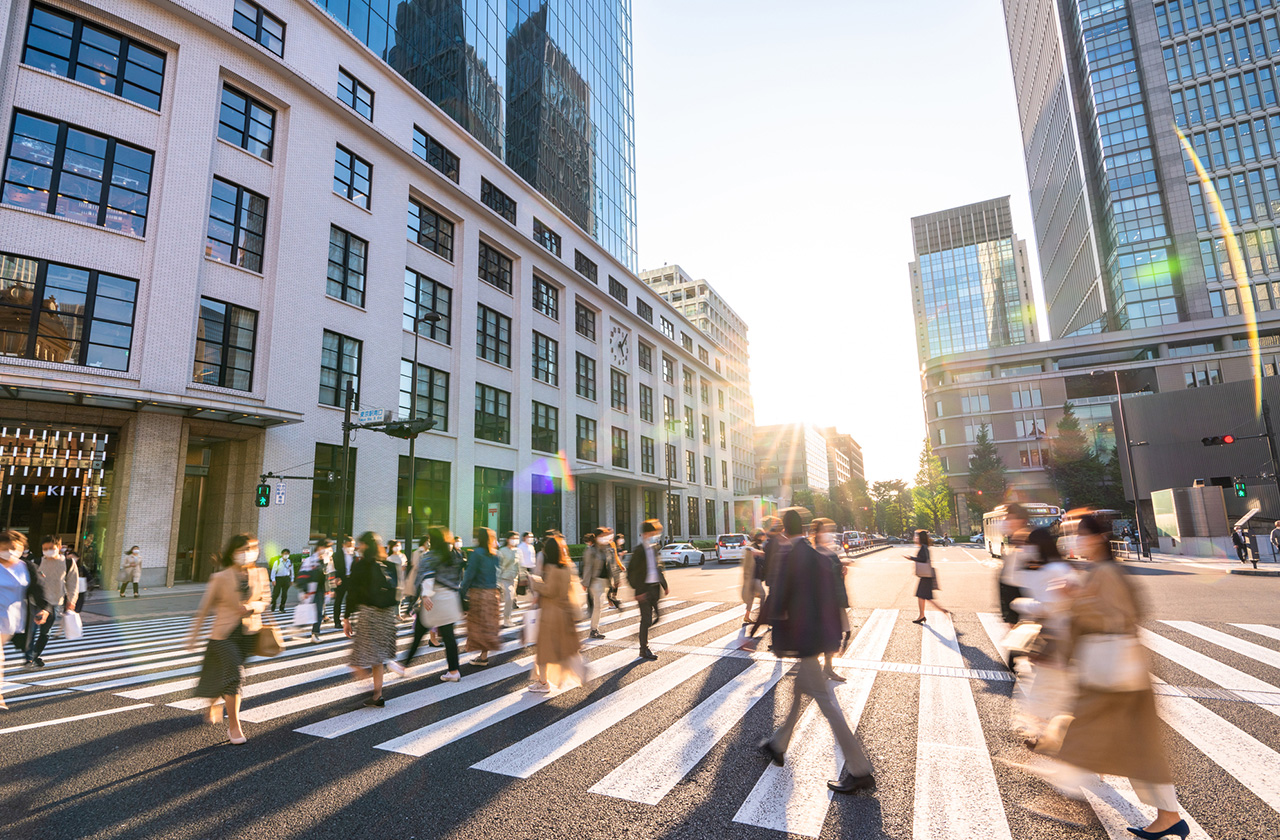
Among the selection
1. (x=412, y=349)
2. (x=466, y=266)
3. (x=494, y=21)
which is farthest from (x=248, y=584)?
(x=494, y=21)

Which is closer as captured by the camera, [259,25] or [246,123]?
[246,123]

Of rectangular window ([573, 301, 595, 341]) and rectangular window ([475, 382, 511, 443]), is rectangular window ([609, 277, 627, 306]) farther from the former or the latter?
rectangular window ([475, 382, 511, 443])

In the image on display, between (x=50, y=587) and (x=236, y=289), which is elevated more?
(x=236, y=289)

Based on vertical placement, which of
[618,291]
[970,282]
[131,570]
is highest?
[970,282]

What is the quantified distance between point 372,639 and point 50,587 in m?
7.17

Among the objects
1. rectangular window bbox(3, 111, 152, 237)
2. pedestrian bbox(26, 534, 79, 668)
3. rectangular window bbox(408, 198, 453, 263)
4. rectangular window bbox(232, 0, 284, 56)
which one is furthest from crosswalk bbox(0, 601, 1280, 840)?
rectangular window bbox(408, 198, 453, 263)

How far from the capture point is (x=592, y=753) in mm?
5008

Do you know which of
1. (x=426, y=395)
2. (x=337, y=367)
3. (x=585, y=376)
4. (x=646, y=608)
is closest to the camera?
(x=646, y=608)

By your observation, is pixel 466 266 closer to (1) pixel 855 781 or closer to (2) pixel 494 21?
(2) pixel 494 21

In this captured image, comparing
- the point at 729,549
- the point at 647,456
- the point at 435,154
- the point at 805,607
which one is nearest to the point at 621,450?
the point at 647,456

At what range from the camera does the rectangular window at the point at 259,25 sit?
72.3ft

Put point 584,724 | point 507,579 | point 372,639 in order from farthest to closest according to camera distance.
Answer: point 507,579
point 372,639
point 584,724

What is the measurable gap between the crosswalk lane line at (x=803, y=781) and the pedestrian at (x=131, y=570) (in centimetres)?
1964

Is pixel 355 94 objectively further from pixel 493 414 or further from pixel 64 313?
pixel 493 414
